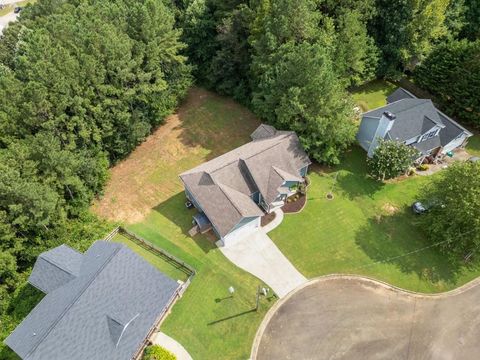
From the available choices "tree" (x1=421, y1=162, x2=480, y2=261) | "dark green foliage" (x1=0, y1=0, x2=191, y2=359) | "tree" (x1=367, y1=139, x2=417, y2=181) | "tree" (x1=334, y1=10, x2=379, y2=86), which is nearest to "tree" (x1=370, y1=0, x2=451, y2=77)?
"tree" (x1=334, y1=10, x2=379, y2=86)

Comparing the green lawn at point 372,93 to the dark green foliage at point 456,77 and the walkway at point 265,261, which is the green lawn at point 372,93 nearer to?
the dark green foliage at point 456,77

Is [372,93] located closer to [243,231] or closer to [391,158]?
[391,158]

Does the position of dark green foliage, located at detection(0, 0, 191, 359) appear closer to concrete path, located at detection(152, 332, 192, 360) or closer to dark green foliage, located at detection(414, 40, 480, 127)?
concrete path, located at detection(152, 332, 192, 360)

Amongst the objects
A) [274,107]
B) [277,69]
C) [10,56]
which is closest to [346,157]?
[274,107]

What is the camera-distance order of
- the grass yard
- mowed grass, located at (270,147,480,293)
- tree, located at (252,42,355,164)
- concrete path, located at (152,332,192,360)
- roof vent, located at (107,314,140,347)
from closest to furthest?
roof vent, located at (107,314,140,347) → concrete path, located at (152,332,192,360) → the grass yard → mowed grass, located at (270,147,480,293) → tree, located at (252,42,355,164)

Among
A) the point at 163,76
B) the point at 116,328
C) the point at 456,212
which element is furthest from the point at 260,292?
the point at 163,76
